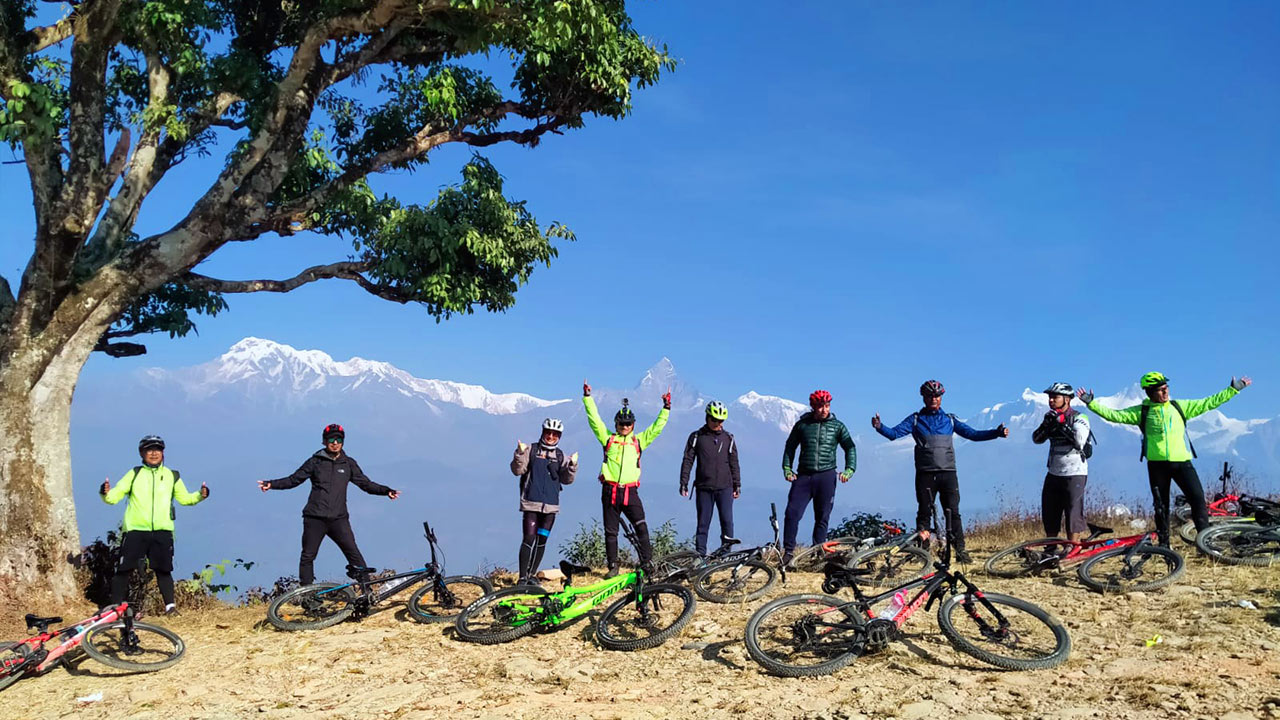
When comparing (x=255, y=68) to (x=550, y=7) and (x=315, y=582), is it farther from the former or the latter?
(x=315, y=582)

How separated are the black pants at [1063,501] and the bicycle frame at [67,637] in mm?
11860

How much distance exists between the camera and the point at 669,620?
31.6ft

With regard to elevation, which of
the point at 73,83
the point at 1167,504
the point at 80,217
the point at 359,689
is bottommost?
the point at 359,689

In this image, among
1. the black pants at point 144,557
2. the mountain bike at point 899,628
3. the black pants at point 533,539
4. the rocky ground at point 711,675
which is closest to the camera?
the rocky ground at point 711,675

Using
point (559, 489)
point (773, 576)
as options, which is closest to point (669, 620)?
point (773, 576)

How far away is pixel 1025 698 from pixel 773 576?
4.12 m

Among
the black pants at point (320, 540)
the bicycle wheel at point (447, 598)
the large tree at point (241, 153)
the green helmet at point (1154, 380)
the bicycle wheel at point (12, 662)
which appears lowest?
the bicycle wheel at point (12, 662)

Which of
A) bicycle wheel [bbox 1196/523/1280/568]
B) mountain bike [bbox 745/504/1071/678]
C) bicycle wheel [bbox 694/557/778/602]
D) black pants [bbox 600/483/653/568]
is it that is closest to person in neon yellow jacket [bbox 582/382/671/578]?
black pants [bbox 600/483/653/568]

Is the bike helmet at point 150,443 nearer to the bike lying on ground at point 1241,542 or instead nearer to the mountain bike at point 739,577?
the mountain bike at point 739,577

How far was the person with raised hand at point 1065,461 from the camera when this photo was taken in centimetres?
1162

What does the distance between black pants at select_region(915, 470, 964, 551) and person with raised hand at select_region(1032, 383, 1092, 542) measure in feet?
3.80

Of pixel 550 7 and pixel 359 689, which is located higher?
pixel 550 7

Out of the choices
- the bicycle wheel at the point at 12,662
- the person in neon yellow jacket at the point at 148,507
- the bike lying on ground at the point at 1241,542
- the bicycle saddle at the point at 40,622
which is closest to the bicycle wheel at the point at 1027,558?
the bike lying on ground at the point at 1241,542

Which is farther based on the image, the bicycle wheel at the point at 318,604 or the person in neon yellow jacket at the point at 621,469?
the person in neon yellow jacket at the point at 621,469
